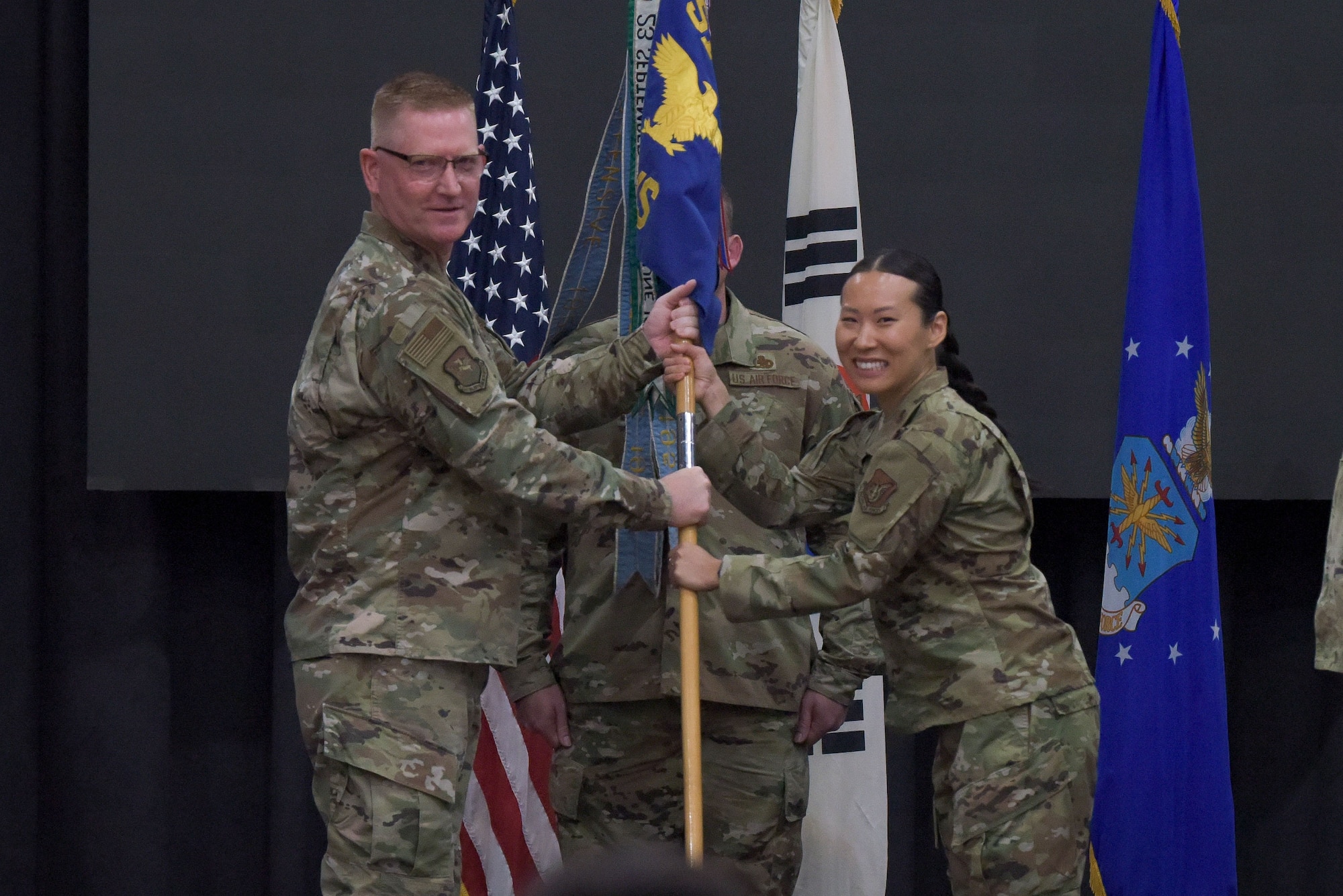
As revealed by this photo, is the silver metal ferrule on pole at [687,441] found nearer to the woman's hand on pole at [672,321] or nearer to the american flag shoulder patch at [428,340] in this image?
the woman's hand on pole at [672,321]

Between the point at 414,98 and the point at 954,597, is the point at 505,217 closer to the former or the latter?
the point at 414,98

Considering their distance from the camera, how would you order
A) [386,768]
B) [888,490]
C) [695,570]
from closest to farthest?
[386,768] → [888,490] → [695,570]

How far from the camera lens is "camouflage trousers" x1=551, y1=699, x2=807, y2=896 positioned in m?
2.94

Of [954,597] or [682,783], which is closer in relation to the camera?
[954,597]

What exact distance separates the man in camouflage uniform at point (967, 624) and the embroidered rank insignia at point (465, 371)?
52cm

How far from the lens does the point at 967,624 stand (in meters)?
2.56

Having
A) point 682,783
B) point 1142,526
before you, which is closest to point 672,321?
point 682,783

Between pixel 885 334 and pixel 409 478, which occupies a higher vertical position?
pixel 885 334

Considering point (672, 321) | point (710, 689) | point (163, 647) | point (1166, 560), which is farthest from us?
point (163, 647)

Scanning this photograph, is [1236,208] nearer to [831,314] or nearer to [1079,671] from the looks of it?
[831,314]

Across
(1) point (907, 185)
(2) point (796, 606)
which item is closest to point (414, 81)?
(2) point (796, 606)

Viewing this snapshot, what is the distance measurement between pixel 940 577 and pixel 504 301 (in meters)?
1.49

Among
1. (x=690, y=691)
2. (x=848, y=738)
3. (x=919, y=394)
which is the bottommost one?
(x=848, y=738)

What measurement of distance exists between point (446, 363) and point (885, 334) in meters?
0.79
